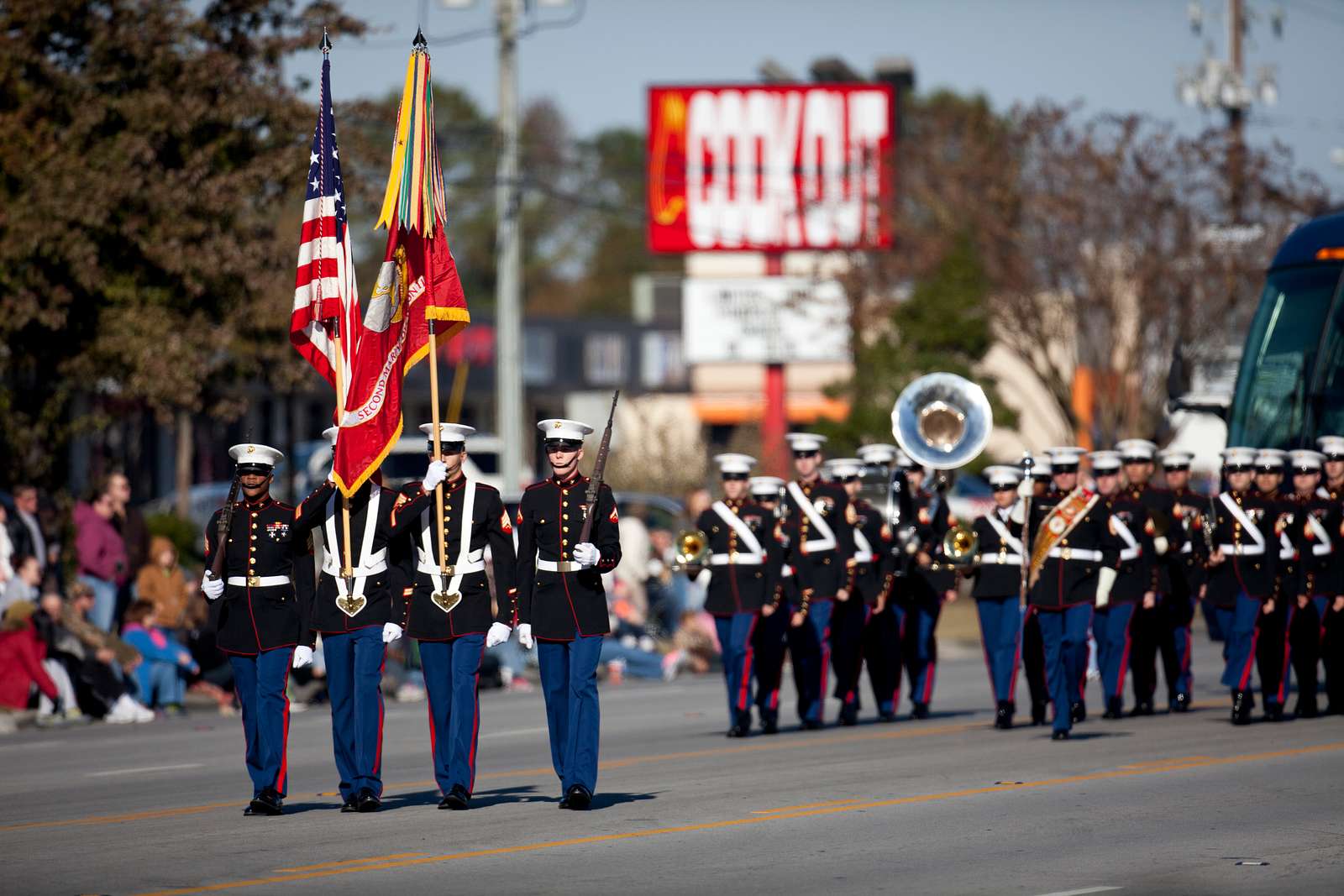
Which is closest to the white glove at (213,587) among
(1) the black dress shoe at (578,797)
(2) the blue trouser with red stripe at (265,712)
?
(2) the blue trouser with red stripe at (265,712)

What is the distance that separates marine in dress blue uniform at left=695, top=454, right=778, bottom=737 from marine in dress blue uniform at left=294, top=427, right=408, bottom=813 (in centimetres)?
484

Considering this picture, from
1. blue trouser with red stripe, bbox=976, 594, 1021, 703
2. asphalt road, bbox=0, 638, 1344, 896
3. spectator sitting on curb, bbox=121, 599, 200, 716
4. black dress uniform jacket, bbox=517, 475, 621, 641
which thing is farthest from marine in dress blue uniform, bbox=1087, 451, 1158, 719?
spectator sitting on curb, bbox=121, 599, 200, 716

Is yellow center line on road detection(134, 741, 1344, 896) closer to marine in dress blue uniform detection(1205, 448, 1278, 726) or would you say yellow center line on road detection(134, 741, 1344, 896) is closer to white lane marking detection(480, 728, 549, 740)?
marine in dress blue uniform detection(1205, 448, 1278, 726)

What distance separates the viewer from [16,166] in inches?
846

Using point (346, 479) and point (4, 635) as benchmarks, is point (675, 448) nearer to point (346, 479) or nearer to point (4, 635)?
point (4, 635)

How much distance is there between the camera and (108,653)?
19.3 m

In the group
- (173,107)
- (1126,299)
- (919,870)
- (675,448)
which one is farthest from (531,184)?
(919,870)

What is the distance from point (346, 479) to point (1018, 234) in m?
24.0

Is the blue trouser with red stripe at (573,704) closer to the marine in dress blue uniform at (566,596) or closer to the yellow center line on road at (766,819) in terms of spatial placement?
the marine in dress blue uniform at (566,596)

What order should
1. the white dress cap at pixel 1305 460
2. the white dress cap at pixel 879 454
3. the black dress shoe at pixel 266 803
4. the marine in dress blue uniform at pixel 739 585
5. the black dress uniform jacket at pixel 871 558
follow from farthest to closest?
the white dress cap at pixel 879 454, the black dress uniform jacket at pixel 871 558, the white dress cap at pixel 1305 460, the marine in dress blue uniform at pixel 739 585, the black dress shoe at pixel 266 803

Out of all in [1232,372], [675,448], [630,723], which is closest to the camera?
[630,723]

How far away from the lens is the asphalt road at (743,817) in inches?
387

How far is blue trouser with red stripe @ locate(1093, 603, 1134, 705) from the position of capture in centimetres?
1738

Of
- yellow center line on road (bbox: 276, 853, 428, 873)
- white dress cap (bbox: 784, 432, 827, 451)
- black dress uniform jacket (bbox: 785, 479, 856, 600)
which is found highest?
white dress cap (bbox: 784, 432, 827, 451)
